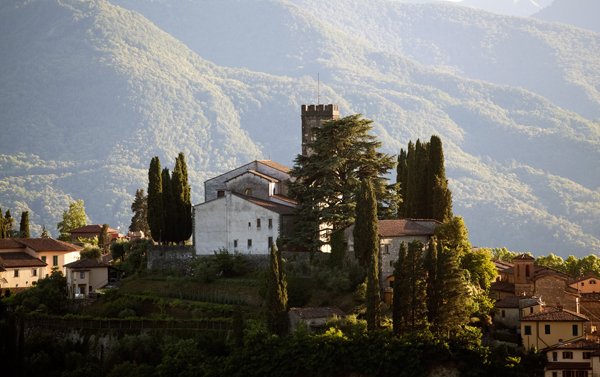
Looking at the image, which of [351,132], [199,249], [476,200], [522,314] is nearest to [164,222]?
[199,249]

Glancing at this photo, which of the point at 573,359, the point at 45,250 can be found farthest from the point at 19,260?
the point at 573,359

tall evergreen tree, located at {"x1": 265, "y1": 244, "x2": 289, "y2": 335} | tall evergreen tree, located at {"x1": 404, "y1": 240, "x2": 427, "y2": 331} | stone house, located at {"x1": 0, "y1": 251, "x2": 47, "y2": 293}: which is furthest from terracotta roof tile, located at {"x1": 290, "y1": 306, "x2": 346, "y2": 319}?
stone house, located at {"x1": 0, "y1": 251, "x2": 47, "y2": 293}

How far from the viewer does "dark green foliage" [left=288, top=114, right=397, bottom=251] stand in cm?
6016

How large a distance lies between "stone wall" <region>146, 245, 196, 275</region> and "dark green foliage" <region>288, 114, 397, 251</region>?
9.50 meters

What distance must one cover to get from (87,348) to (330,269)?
18.3m

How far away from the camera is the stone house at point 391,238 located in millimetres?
54562

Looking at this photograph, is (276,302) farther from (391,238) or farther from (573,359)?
(573,359)

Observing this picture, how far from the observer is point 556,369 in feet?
155

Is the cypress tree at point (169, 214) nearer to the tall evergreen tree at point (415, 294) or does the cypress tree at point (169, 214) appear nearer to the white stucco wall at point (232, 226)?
the white stucco wall at point (232, 226)

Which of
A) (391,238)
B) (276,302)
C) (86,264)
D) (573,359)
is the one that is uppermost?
(391,238)

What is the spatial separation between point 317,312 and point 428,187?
16169 millimetres

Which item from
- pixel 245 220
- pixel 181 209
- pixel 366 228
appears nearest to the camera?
pixel 366 228

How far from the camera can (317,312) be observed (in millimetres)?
51812

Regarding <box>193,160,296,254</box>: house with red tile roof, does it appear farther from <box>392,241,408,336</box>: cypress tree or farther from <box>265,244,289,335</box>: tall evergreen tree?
<box>392,241,408,336</box>: cypress tree
